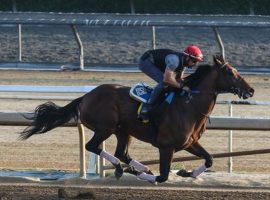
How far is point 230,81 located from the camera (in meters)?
9.18

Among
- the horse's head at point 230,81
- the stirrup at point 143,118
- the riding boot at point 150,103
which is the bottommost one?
the stirrup at point 143,118

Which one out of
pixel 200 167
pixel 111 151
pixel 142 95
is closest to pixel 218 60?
pixel 142 95

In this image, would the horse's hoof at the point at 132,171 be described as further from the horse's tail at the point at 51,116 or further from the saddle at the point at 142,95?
the horse's tail at the point at 51,116

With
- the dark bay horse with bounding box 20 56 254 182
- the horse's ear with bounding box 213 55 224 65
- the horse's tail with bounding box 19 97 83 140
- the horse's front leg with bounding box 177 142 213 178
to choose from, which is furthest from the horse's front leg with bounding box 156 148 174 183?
the horse's tail with bounding box 19 97 83 140

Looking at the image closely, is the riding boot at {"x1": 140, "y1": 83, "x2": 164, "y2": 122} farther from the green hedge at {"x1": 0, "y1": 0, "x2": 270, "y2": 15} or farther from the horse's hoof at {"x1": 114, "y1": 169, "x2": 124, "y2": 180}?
the green hedge at {"x1": 0, "y1": 0, "x2": 270, "y2": 15}

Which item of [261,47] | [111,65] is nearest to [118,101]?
[111,65]

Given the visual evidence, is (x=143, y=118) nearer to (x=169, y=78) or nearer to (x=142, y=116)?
(x=142, y=116)

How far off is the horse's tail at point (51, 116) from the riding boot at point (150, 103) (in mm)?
824

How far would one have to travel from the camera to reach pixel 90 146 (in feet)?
31.4

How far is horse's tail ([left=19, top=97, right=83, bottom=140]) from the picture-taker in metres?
9.80

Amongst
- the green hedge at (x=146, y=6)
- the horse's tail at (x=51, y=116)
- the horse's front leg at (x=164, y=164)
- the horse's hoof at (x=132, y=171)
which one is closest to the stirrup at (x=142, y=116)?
the horse's front leg at (x=164, y=164)

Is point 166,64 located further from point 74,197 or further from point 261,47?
point 261,47

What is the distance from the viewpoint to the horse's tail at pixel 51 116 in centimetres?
980

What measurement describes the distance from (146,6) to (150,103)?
21651 mm
